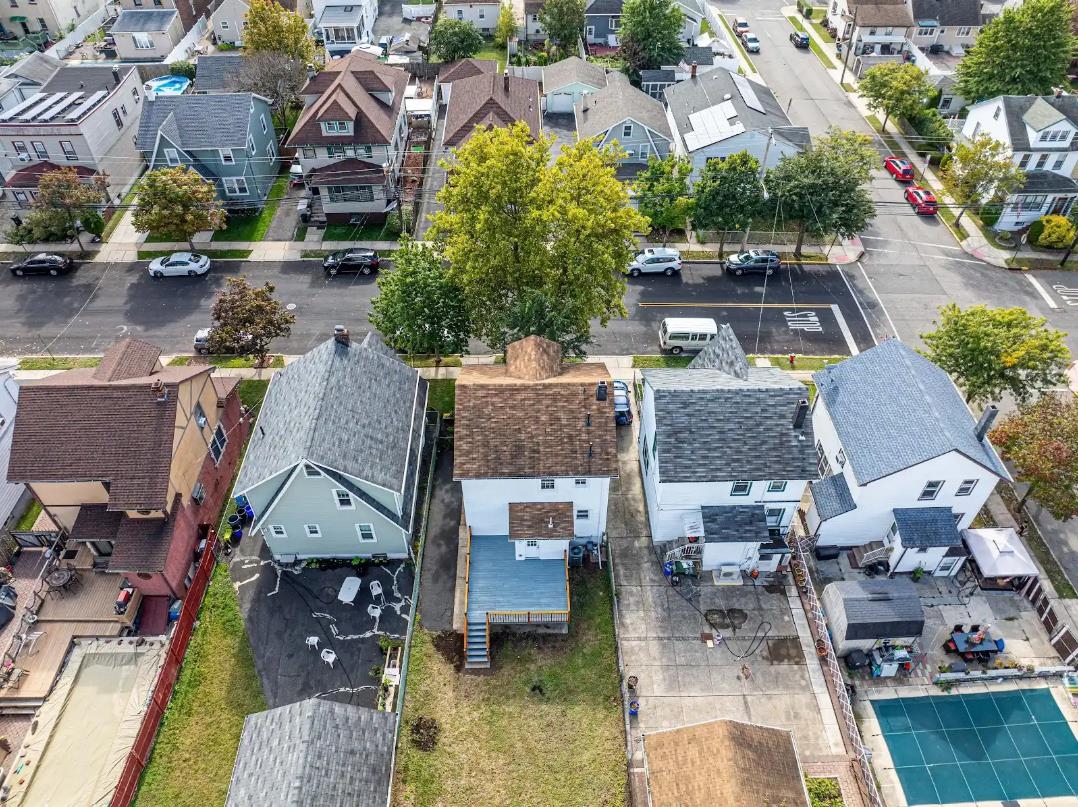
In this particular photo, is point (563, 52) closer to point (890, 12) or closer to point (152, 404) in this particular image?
point (890, 12)

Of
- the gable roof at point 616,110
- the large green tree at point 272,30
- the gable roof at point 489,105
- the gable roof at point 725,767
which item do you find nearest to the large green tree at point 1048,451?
the gable roof at point 725,767

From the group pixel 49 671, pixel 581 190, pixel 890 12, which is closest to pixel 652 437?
pixel 581 190

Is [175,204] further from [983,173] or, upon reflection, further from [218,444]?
[983,173]

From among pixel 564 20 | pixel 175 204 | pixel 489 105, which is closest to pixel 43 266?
pixel 175 204

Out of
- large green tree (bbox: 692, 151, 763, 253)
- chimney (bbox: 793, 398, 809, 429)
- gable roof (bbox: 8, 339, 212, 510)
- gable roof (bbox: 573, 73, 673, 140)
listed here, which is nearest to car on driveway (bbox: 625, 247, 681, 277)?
large green tree (bbox: 692, 151, 763, 253)

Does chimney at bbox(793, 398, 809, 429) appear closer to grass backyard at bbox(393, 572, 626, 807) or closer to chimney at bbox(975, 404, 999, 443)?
chimney at bbox(975, 404, 999, 443)
